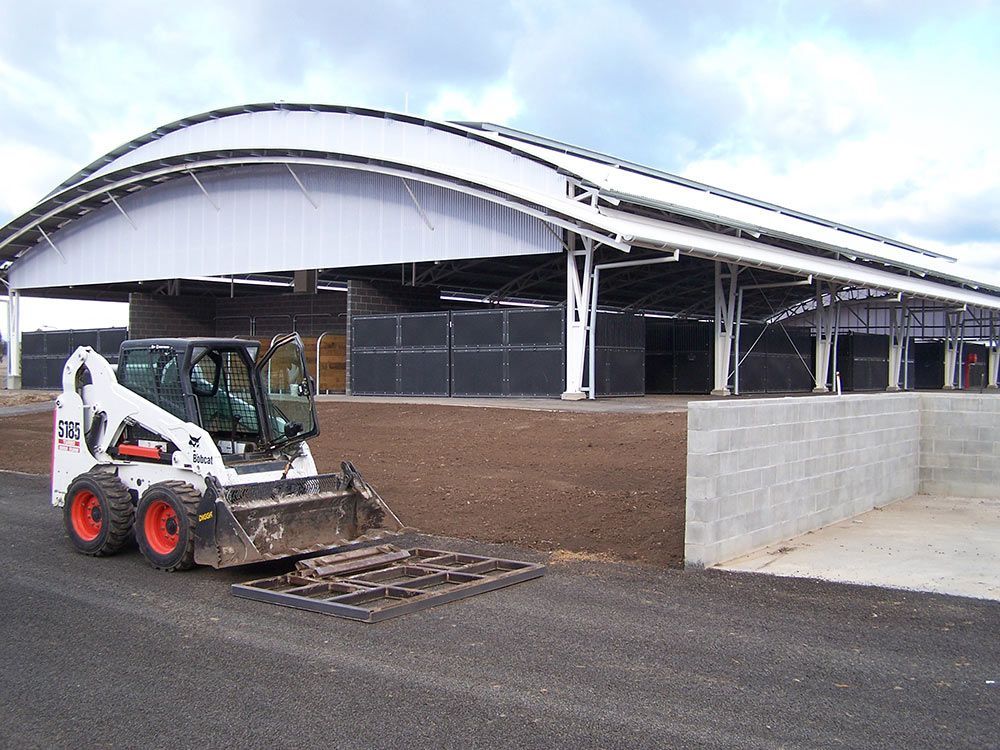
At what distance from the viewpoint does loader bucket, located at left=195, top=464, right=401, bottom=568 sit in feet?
28.6

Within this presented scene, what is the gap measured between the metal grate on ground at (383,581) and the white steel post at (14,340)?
33612 mm

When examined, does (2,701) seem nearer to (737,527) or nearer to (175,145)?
(737,527)

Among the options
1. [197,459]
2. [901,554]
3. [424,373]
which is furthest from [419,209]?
[901,554]

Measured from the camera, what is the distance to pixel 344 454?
703 inches

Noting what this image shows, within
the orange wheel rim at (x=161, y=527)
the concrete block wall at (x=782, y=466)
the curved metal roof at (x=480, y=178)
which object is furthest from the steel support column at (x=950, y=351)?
the orange wheel rim at (x=161, y=527)

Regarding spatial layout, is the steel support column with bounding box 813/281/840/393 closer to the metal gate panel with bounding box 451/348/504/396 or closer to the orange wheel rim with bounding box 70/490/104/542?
the metal gate panel with bounding box 451/348/504/396

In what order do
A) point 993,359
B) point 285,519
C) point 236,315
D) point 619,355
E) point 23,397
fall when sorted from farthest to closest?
point 993,359
point 236,315
point 23,397
point 619,355
point 285,519

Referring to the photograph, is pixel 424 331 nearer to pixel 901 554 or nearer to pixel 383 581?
pixel 901 554

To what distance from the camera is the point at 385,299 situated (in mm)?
30906

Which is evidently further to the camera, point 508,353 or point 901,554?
point 508,353

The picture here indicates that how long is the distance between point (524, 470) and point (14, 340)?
30.6 meters

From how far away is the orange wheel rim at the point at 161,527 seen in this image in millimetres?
9445

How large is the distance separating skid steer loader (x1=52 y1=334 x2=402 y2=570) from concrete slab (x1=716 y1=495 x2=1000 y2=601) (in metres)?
4.27

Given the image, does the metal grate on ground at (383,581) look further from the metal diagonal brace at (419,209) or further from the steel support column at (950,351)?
the steel support column at (950,351)
